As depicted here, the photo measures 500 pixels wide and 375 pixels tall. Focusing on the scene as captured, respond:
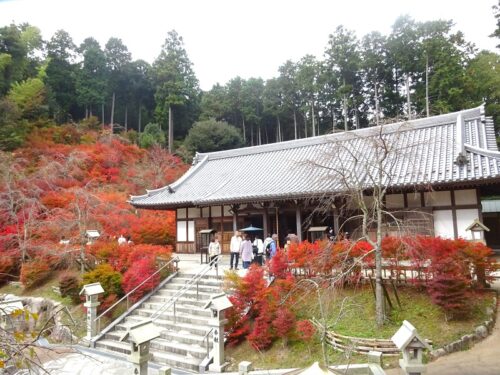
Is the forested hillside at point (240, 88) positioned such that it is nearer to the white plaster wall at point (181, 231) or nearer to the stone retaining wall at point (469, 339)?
the white plaster wall at point (181, 231)

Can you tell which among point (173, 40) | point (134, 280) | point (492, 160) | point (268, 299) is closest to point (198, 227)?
point (134, 280)

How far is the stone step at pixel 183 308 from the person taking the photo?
11.1 meters

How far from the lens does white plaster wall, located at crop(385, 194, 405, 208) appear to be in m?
14.4

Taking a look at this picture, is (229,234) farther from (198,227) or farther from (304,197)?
(304,197)

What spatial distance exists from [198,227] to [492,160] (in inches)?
580

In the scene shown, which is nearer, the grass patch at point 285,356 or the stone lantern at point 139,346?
the stone lantern at point 139,346

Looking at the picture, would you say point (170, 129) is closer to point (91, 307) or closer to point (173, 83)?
point (173, 83)

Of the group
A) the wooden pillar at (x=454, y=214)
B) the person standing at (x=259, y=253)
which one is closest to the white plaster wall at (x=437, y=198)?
the wooden pillar at (x=454, y=214)

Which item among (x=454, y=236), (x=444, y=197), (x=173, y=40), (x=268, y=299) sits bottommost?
(x=268, y=299)

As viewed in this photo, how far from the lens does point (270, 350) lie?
8969mm

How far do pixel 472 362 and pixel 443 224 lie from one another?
24.8 feet

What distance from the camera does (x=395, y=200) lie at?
575 inches

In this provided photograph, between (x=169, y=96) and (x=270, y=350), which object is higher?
(x=169, y=96)

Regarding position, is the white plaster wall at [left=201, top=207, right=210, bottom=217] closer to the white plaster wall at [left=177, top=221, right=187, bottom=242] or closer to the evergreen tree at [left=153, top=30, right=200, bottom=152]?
the white plaster wall at [left=177, top=221, right=187, bottom=242]
